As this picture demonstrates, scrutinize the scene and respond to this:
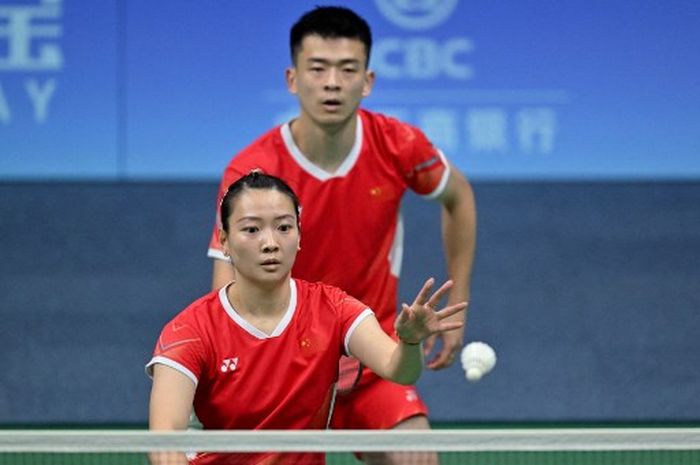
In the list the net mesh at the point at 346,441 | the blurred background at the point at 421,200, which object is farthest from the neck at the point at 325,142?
the blurred background at the point at 421,200

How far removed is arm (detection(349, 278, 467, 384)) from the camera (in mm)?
3971

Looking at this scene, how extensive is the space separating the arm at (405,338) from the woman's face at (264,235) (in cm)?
27

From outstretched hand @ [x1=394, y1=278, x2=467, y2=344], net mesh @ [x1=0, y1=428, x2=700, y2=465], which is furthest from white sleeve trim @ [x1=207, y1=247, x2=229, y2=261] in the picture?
net mesh @ [x1=0, y1=428, x2=700, y2=465]

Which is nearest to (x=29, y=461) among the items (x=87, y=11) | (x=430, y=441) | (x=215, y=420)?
(x=215, y=420)

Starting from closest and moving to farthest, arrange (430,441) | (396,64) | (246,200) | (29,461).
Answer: (430,441) < (246,200) < (29,461) < (396,64)

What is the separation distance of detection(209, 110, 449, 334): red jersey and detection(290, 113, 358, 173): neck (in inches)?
0.7

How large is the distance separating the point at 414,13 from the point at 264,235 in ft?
12.5

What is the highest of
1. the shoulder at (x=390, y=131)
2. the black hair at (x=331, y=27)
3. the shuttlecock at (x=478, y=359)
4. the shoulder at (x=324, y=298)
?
the black hair at (x=331, y=27)

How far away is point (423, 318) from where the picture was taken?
399 centimetres

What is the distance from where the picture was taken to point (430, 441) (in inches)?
147

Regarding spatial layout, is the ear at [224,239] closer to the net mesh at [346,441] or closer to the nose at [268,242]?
the nose at [268,242]

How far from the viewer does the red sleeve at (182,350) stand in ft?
13.8

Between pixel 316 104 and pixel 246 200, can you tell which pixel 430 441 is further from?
pixel 316 104

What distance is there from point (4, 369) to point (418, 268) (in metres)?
2.03
